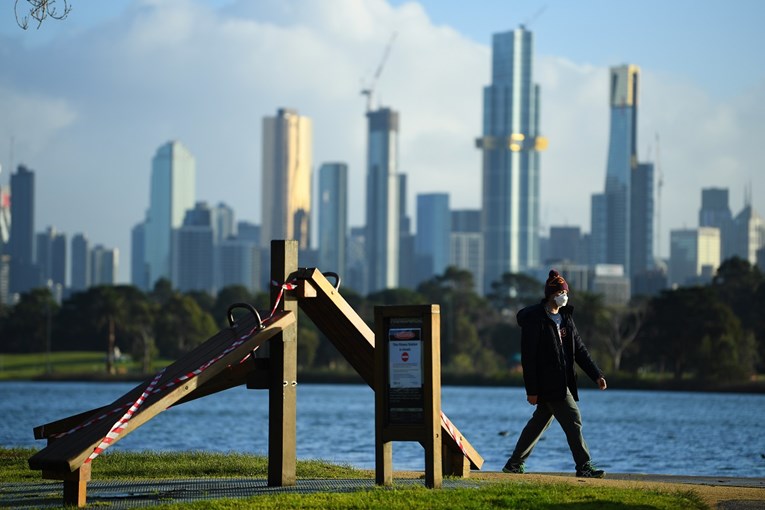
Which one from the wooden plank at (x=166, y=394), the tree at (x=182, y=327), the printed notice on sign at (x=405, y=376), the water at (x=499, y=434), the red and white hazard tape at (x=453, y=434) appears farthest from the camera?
the tree at (x=182, y=327)

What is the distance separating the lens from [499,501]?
1402 cm

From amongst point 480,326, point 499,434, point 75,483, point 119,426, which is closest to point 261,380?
point 119,426

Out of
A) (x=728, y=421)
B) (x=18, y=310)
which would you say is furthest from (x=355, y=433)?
(x=18, y=310)

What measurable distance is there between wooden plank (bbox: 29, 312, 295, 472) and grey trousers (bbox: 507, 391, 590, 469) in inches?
130

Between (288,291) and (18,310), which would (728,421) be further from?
(18,310)

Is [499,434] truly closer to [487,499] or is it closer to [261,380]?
[261,380]

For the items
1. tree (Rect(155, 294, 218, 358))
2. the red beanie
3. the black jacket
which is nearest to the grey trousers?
the black jacket

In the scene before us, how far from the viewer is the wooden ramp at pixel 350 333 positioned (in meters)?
16.1

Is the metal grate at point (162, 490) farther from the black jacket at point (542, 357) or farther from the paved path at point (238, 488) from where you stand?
the black jacket at point (542, 357)

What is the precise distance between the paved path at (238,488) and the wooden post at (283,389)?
0.24m

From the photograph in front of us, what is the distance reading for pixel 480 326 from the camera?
539 feet

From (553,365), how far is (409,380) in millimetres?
2546

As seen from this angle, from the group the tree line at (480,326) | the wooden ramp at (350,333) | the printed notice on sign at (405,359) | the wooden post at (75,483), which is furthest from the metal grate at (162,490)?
the tree line at (480,326)

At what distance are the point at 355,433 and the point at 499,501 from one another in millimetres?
30900
